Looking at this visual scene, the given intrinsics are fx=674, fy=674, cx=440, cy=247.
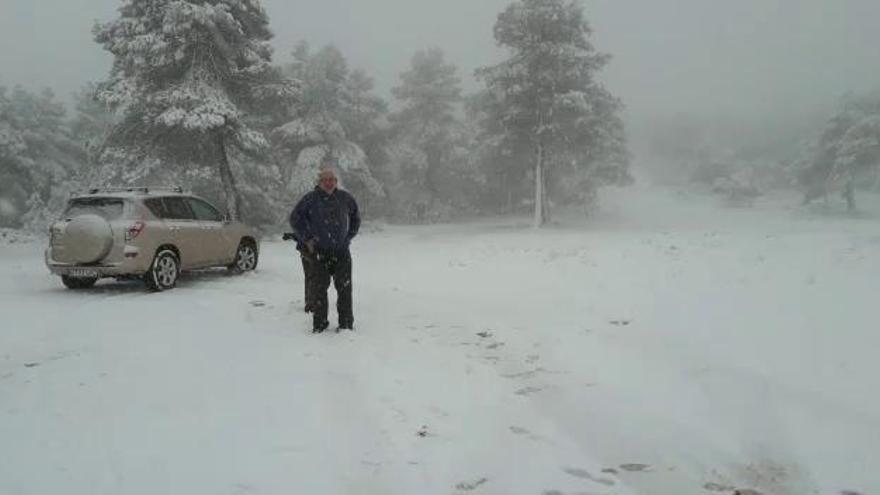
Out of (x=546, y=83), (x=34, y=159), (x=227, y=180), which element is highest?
(x=546, y=83)

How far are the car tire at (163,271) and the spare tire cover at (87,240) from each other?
865mm

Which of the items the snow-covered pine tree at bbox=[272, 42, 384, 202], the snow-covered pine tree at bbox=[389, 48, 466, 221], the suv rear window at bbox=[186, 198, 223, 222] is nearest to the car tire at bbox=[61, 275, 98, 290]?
the suv rear window at bbox=[186, 198, 223, 222]

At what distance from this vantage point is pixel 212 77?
24.9m

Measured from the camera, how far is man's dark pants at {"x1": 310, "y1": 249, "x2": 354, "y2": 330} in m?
8.55

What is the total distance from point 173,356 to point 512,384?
11.9ft

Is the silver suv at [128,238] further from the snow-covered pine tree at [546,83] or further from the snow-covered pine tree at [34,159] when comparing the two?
the snow-covered pine tree at [34,159]

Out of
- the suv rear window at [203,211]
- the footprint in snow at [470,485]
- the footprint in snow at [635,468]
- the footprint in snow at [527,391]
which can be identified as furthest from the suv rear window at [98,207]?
the footprint in snow at [635,468]

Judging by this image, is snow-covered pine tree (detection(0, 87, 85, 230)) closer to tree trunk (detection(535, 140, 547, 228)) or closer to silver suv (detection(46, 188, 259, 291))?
tree trunk (detection(535, 140, 547, 228))

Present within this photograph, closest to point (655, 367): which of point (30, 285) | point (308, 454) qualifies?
point (308, 454)

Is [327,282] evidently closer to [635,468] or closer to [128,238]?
[128,238]

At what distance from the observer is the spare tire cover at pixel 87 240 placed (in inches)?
442

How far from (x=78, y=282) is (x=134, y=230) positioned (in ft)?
6.55

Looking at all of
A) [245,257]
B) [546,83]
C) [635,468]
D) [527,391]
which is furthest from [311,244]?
[546,83]

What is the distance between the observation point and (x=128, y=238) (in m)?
11.4
